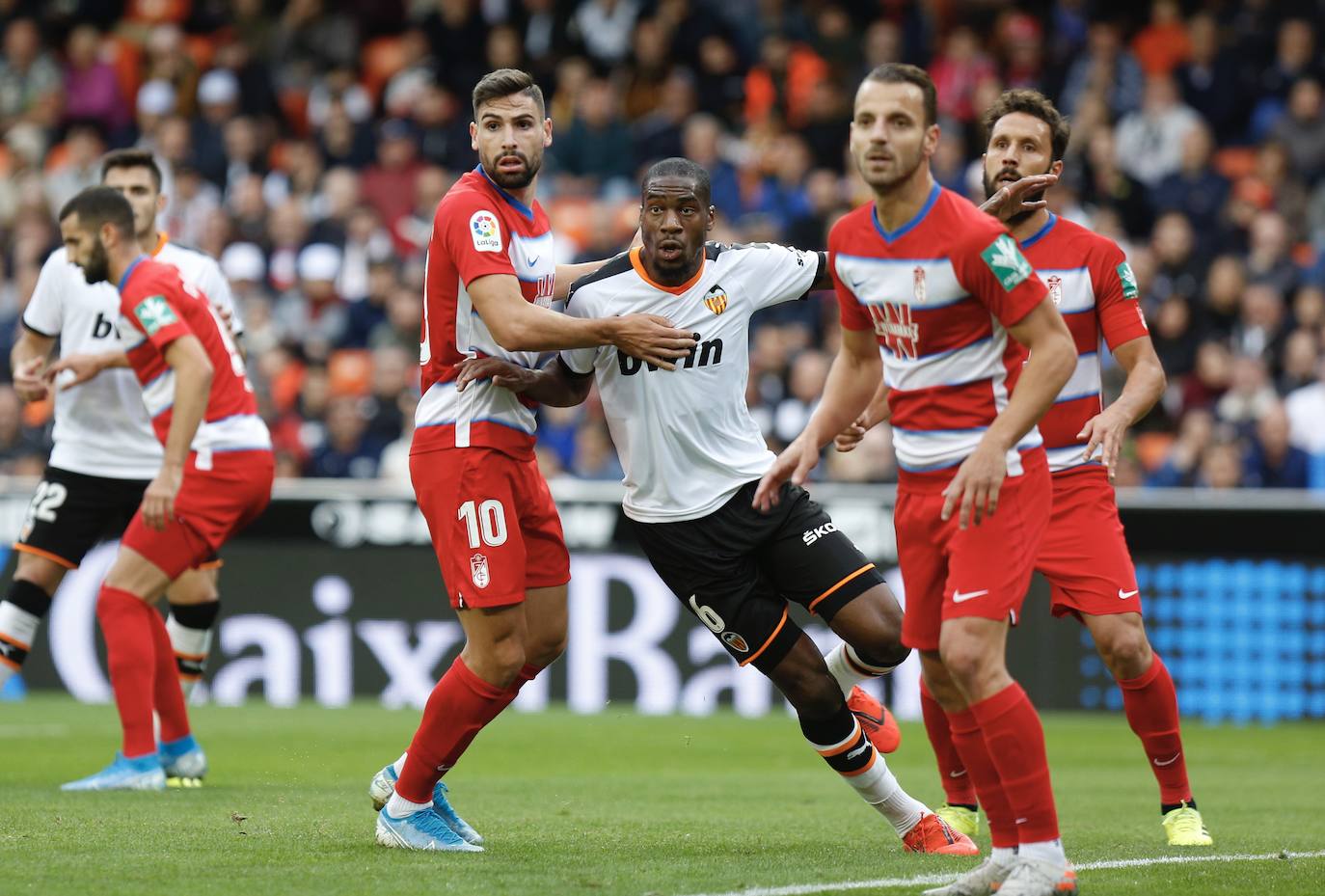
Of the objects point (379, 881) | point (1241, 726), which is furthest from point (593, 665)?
point (379, 881)

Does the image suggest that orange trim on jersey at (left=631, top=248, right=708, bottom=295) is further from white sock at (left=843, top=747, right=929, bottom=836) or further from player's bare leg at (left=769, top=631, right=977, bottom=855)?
white sock at (left=843, top=747, right=929, bottom=836)

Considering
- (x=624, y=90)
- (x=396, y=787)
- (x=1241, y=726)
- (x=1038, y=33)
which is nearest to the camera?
(x=396, y=787)

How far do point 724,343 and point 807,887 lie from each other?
218cm

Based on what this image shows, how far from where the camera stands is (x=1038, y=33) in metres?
18.6

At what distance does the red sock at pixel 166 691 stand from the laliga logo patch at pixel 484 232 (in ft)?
10.8

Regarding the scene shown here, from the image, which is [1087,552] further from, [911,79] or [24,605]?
[24,605]

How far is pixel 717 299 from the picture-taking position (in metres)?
7.28

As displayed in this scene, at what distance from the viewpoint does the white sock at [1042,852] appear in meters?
5.69

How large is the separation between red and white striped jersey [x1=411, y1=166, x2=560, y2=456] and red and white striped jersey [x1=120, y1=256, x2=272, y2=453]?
193 cm

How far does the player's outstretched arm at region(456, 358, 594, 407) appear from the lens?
6.93 m

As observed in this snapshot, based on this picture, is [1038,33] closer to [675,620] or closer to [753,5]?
[753,5]

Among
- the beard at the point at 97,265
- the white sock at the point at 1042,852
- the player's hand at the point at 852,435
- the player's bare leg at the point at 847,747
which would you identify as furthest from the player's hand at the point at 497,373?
the beard at the point at 97,265

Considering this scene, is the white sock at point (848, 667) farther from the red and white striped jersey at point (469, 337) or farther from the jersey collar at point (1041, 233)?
the jersey collar at point (1041, 233)

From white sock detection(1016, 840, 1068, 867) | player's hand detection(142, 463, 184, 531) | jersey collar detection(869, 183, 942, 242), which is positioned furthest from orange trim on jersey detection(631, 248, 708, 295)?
white sock detection(1016, 840, 1068, 867)
